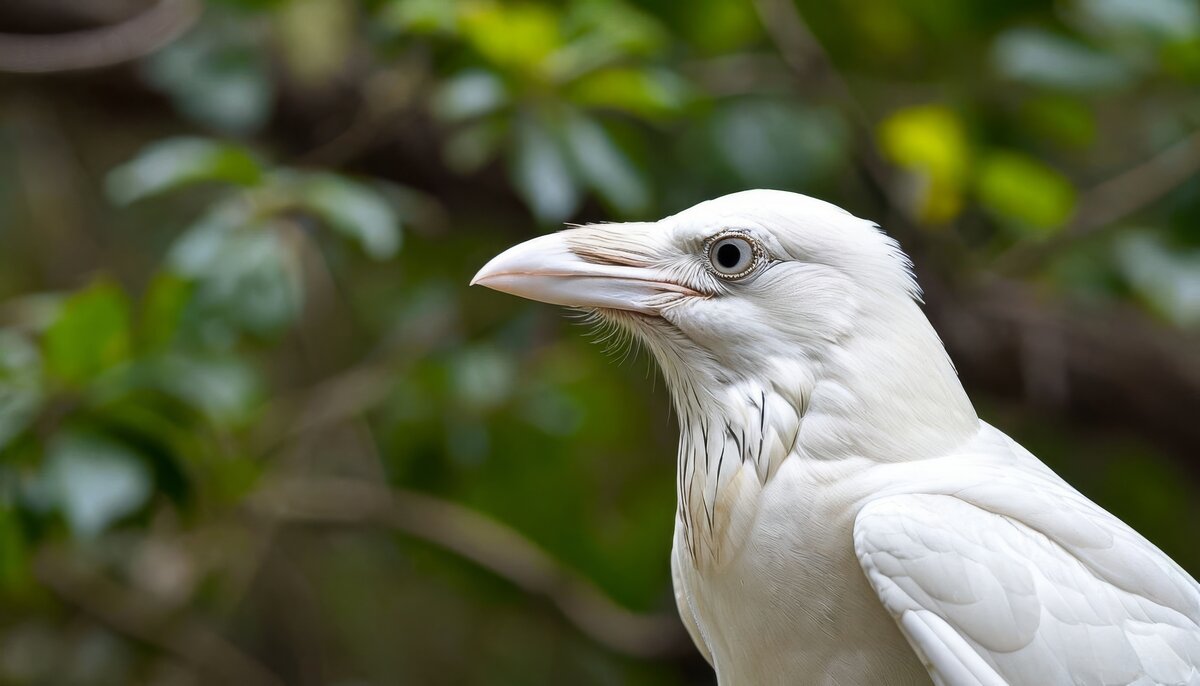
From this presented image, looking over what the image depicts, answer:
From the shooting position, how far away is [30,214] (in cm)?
392

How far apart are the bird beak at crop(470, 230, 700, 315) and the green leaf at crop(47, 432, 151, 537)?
1.06 m

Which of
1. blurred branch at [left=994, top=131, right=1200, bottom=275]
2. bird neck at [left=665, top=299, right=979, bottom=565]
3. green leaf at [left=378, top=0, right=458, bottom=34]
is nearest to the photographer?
bird neck at [left=665, top=299, right=979, bottom=565]

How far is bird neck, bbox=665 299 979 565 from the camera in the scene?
1.22 meters

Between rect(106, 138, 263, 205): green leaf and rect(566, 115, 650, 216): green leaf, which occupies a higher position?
rect(566, 115, 650, 216): green leaf

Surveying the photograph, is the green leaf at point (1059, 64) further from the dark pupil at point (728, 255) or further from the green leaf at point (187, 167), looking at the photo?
the green leaf at point (187, 167)

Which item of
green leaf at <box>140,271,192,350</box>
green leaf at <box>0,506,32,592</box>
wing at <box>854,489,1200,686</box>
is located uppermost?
wing at <box>854,489,1200,686</box>

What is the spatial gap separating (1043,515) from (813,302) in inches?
13.6

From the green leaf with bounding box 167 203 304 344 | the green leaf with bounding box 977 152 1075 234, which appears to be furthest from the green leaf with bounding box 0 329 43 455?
the green leaf with bounding box 977 152 1075 234

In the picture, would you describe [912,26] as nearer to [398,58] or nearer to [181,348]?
[398,58]

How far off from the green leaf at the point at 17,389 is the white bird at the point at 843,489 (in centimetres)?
116

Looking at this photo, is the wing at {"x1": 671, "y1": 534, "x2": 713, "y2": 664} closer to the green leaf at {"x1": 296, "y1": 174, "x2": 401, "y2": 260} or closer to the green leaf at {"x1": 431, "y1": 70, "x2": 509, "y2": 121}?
the green leaf at {"x1": 296, "y1": 174, "x2": 401, "y2": 260}

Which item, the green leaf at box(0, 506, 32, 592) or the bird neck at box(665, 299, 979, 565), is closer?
the bird neck at box(665, 299, 979, 565)

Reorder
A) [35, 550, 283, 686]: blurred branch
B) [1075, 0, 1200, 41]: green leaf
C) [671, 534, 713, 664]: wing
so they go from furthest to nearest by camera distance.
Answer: [35, 550, 283, 686]: blurred branch < [1075, 0, 1200, 41]: green leaf < [671, 534, 713, 664]: wing

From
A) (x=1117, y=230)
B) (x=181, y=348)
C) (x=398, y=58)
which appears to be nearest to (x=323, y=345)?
(x=398, y=58)
